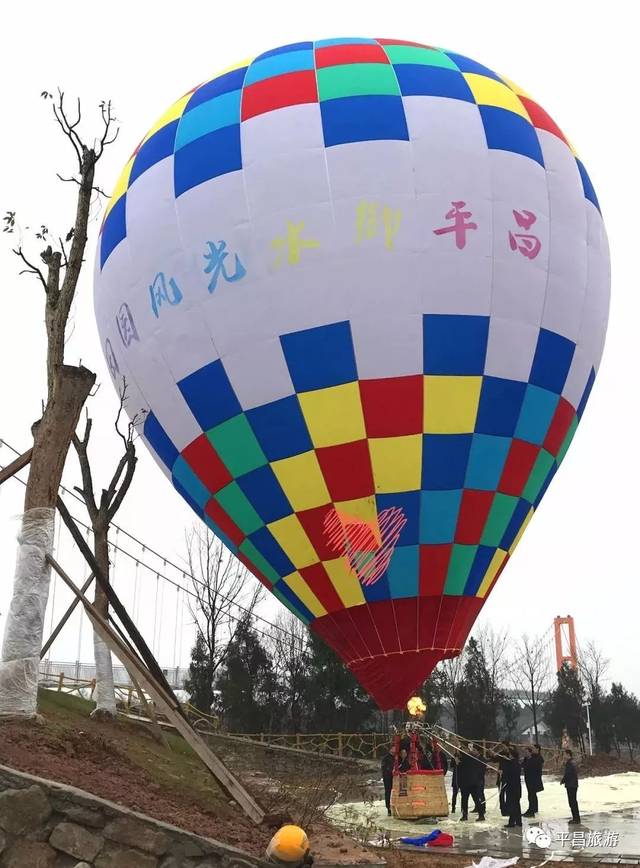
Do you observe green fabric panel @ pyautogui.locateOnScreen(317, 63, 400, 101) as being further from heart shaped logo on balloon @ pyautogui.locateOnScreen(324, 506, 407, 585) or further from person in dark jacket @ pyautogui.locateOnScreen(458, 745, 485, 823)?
person in dark jacket @ pyautogui.locateOnScreen(458, 745, 485, 823)

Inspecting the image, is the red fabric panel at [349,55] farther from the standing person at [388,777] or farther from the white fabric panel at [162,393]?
the standing person at [388,777]

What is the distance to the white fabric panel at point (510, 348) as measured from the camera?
38.6 ft

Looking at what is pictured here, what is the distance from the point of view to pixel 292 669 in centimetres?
3719

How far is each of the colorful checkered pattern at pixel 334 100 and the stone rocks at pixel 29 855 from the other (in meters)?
8.99

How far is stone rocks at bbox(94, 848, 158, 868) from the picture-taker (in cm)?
570

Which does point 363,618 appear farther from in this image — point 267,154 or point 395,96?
point 395,96

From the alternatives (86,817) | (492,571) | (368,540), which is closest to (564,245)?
(492,571)

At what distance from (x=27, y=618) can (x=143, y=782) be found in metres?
1.89

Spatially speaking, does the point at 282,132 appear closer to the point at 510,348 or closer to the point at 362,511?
the point at 510,348

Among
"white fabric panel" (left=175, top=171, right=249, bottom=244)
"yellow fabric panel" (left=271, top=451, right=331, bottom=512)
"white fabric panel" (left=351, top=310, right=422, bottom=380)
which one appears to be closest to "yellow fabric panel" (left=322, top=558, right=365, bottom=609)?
"yellow fabric panel" (left=271, top=451, right=331, bottom=512)

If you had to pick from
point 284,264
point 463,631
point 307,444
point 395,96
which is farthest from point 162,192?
point 463,631

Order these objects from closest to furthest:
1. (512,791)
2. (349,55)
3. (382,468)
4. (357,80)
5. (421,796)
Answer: (512,791)
(382,468)
(421,796)
(357,80)
(349,55)

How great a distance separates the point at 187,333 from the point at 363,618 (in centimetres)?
444

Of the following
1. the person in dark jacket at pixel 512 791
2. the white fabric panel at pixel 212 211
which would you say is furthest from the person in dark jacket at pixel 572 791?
the white fabric panel at pixel 212 211
